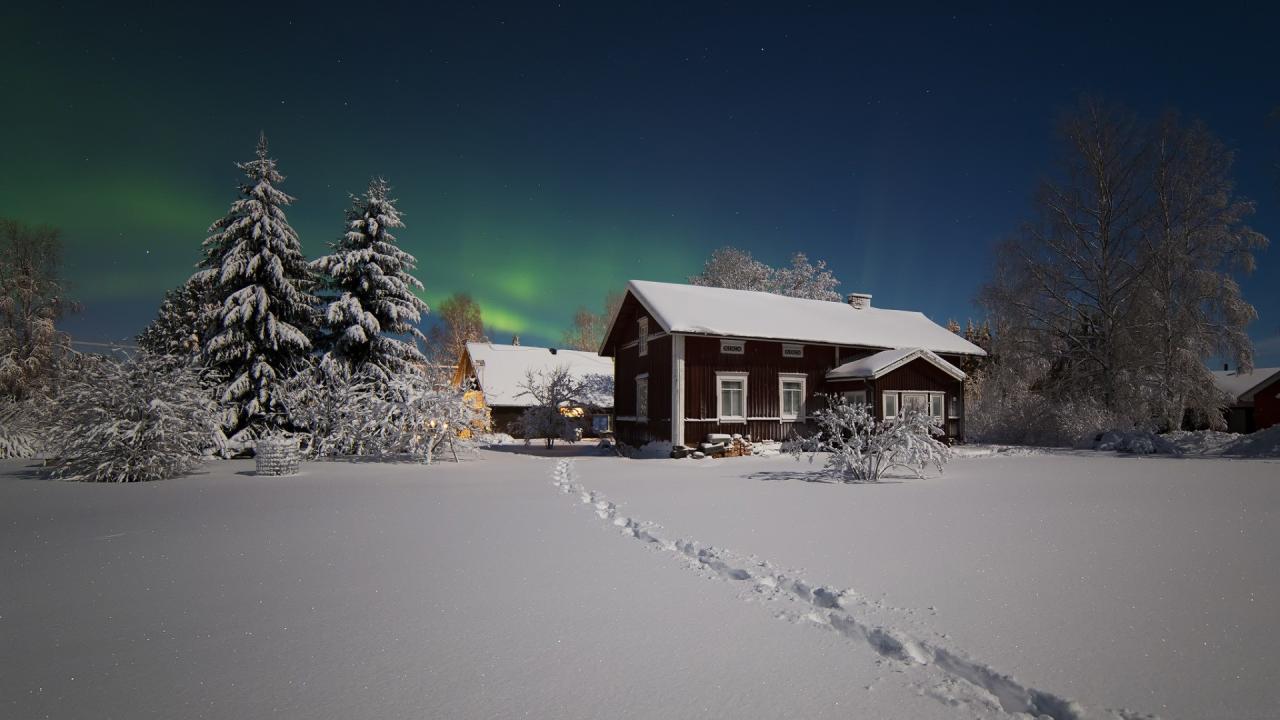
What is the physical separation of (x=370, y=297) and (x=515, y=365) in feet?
54.4

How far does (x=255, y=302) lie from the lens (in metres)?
19.8

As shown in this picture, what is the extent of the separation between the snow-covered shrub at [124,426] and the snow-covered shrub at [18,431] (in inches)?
308

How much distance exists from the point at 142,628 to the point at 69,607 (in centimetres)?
99

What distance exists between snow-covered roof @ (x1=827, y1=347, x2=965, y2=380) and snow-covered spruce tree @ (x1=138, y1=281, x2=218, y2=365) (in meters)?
20.5

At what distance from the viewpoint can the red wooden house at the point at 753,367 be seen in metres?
21.7

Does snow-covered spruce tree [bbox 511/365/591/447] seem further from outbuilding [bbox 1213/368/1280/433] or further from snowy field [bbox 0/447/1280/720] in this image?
outbuilding [bbox 1213/368/1280/433]

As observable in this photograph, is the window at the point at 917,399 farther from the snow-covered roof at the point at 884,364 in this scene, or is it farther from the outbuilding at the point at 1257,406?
the outbuilding at the point at 1257,406

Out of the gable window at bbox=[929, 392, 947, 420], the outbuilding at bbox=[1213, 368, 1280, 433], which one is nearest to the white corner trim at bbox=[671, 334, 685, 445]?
the gable window at bbox=[929, 392, 947, 420]

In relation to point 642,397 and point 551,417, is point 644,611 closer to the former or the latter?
point 642,397

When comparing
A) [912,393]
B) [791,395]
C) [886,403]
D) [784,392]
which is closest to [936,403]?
[912,393]

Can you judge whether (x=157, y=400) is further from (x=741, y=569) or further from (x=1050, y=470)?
(x=1050, y=470)

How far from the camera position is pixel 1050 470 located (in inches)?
582

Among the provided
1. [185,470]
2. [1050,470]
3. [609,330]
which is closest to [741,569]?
[1050,470]

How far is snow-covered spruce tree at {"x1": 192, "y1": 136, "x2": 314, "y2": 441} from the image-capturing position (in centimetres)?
1942
